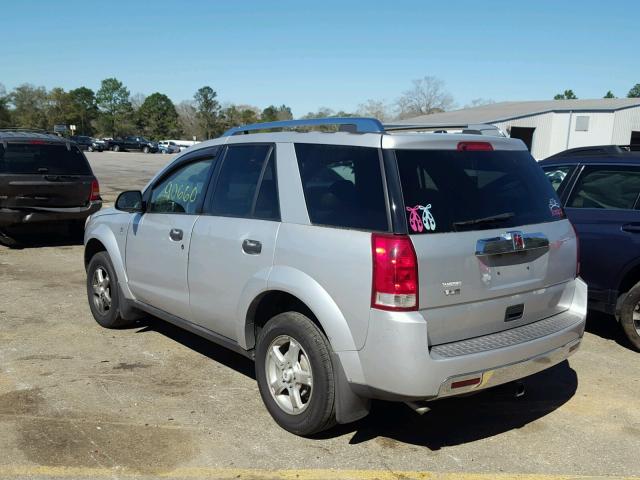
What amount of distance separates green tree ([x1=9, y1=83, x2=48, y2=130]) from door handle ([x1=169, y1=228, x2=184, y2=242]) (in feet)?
350

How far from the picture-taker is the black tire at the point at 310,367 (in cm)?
345

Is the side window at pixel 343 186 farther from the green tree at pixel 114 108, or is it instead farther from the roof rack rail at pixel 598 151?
the green tree at pixel 114 108

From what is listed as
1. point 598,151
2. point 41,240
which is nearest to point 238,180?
point 598,151

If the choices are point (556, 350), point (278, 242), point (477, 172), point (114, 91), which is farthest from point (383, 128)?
point (114, 91)

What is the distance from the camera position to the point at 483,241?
3365 millimetres

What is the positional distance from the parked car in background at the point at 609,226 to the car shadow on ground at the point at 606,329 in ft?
1.42

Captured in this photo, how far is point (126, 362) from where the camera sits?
5039 millimetres

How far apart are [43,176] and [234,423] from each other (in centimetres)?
691

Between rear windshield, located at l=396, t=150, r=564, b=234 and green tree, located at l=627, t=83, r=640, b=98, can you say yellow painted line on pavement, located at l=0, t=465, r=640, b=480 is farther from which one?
green tree, located at l=627, t=83, r=640, b=98

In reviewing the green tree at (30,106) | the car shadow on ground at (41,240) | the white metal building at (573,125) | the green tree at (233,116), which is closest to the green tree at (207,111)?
the green tree at (233,116)

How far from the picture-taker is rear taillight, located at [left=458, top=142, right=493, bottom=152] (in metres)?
3.61

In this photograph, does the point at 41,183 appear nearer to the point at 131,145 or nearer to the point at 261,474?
the point at 261,474

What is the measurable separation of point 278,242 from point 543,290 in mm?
1642

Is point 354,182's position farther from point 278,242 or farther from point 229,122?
point 229,122
